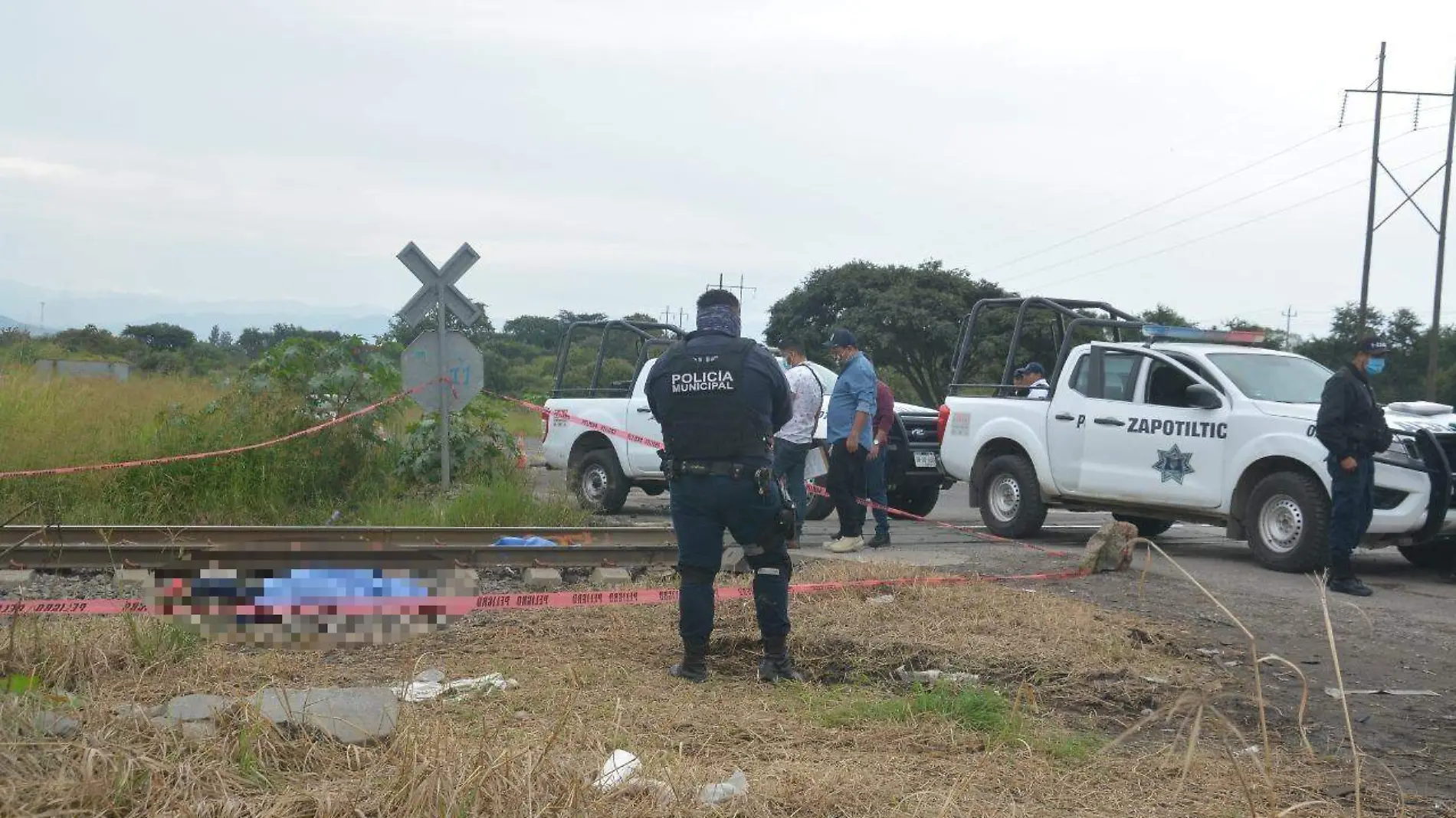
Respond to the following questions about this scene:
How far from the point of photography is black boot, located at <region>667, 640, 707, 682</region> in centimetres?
579

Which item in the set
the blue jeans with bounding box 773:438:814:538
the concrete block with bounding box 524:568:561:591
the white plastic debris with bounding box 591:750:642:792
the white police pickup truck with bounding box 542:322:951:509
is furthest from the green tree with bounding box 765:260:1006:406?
the white plastic debris with bounding box 591:750:642:792

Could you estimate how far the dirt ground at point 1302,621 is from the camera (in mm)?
5121

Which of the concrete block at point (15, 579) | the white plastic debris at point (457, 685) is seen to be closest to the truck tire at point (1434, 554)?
the white plastic debris at point (457, 685)

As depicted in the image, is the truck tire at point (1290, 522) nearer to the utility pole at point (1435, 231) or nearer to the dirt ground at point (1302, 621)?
the dirt ground at point (1302, 621)

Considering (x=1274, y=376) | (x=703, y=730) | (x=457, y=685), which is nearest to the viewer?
(x=703, y=730)

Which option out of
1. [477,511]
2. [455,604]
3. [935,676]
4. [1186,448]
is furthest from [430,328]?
[935,676]

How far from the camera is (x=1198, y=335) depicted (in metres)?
11.1

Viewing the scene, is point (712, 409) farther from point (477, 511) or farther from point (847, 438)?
point (477, 511)

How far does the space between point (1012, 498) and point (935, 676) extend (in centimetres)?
645

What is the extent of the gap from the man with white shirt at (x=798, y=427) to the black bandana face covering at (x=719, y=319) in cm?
340

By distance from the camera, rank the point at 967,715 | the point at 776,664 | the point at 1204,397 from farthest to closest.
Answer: the point at 1204,397 → the point at 776,664 → the point at 967,715

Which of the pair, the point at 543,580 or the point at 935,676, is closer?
the point at 935,676

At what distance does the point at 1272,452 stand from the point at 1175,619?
2.94m

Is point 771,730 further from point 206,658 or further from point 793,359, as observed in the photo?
point 793,359
